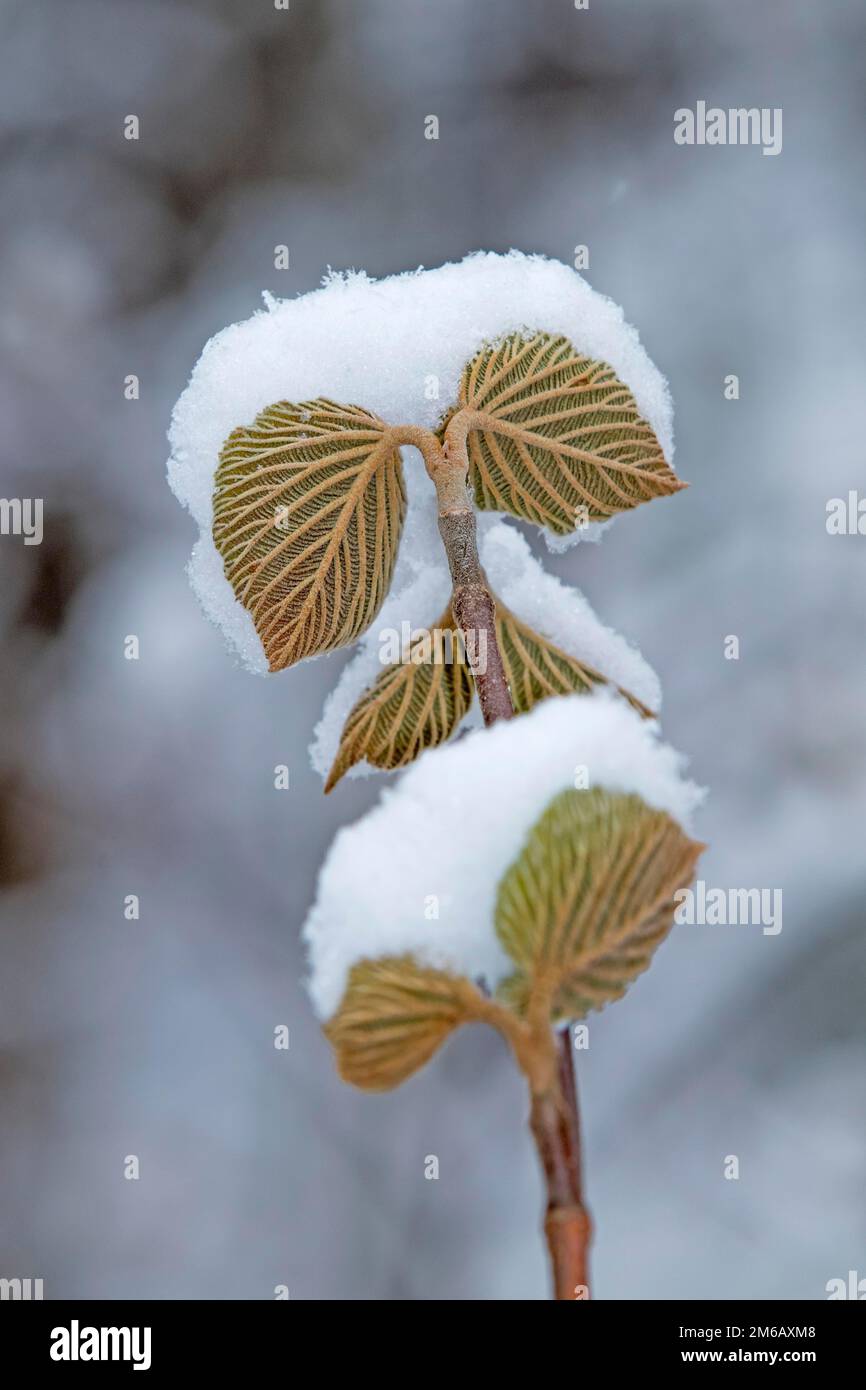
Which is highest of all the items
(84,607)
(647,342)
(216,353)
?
(647,342)

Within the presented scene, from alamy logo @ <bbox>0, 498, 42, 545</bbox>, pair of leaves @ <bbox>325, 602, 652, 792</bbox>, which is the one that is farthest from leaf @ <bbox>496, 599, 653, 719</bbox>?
alamy logo @ <bbox>0, 498, 42, 545</bbox>

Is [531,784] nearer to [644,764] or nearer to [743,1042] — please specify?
[644,764]

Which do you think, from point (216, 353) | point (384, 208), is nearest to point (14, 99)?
point (384, 208)

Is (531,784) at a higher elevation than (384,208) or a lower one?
lower

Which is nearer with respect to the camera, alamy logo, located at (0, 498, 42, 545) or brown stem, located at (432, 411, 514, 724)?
brown stem, located at (432, 411, 514, 724)

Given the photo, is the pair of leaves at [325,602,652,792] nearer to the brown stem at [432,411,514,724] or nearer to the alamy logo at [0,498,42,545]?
the brown stem at [432,411,514,724]

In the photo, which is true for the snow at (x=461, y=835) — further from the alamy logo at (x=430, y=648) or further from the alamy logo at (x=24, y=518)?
the alamy logo at (x=24, y=518)

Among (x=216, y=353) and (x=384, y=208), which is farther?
(x=384, y=208)

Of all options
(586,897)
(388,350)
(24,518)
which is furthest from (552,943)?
(24,518)
